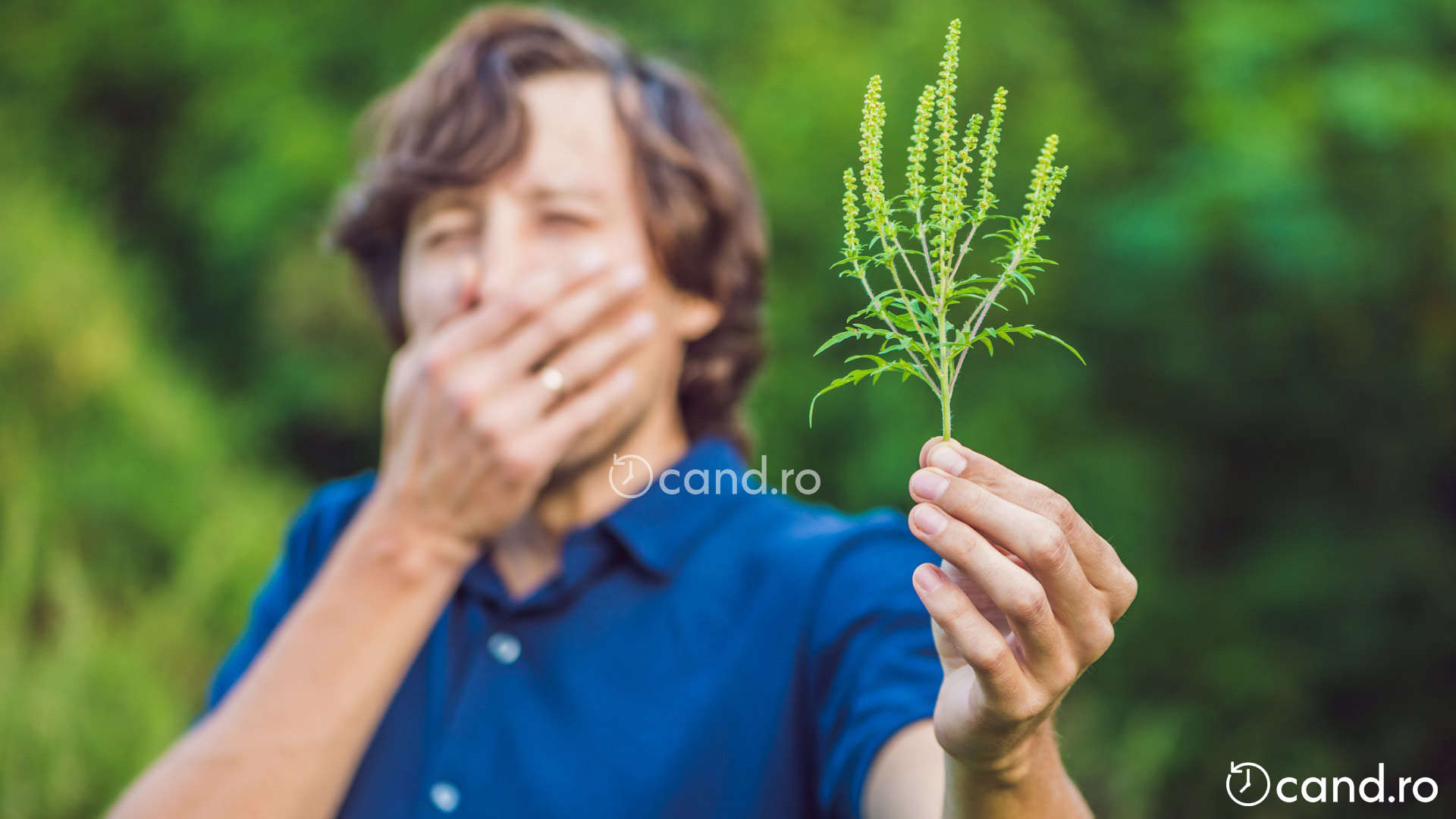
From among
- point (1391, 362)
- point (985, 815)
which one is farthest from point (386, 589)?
point (1391, 362)

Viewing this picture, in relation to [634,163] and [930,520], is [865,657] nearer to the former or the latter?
[930,520]

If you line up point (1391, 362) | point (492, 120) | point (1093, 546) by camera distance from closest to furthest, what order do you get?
1. point (1093, 546)
2. point (492, 120)
3. point (1391, 362)

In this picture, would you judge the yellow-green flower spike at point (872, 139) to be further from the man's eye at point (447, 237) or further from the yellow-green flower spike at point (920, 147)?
the man's eye at point (447, 237)

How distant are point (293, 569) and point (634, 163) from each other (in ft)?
3.62

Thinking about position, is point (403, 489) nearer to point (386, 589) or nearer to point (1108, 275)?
point (386, 589)

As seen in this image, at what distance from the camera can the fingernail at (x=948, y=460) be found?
90cm

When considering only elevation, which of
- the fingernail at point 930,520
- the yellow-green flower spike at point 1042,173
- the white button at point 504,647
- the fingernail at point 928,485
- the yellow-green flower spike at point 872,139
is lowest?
the white button at point 504,647

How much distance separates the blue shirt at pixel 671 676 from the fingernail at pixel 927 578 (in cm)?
54

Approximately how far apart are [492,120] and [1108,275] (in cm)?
212

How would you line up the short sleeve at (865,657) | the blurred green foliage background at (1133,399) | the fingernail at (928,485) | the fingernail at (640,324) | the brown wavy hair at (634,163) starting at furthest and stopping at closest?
the blurred green foliage background at (1133,399), the brown wavy hair at (634,163), the fingernail at (640,324), the short sleeve at (865,657), the fingernail at (928,485)

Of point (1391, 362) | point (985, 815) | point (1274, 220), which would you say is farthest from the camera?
point (1391, 362)

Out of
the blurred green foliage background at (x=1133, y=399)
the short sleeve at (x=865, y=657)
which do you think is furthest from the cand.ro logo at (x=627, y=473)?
the blurred green foliage background at (x=1133, y=399)

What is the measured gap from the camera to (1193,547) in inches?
141

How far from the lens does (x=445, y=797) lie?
167 cm
